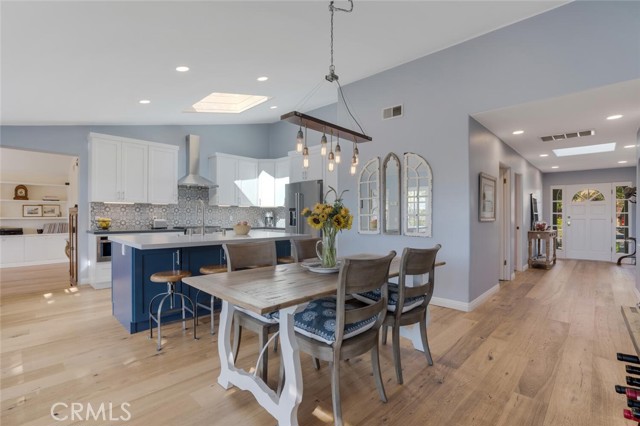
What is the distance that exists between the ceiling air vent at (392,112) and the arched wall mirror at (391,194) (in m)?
0.54

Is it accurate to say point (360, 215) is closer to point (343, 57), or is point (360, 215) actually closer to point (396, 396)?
point (343, 57)

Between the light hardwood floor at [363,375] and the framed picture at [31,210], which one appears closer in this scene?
the light hardwood floor at [363,375]

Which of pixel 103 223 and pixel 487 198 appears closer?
pixel 487 198

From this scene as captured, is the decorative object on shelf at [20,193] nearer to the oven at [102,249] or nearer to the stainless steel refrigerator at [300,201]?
the oven at [102,249]

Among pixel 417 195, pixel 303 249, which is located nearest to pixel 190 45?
pixel 303 249

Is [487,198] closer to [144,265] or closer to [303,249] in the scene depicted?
[303,249]

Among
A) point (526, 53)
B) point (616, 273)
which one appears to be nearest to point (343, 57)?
point (526, 53)

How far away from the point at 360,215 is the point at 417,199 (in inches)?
38.1

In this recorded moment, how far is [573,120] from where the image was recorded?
13.2ft

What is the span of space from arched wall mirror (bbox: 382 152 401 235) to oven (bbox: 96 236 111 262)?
4242 mm

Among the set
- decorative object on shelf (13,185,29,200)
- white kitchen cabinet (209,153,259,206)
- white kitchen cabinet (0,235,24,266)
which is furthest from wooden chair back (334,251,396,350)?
decorative object on shelf (13,185,29,200)
